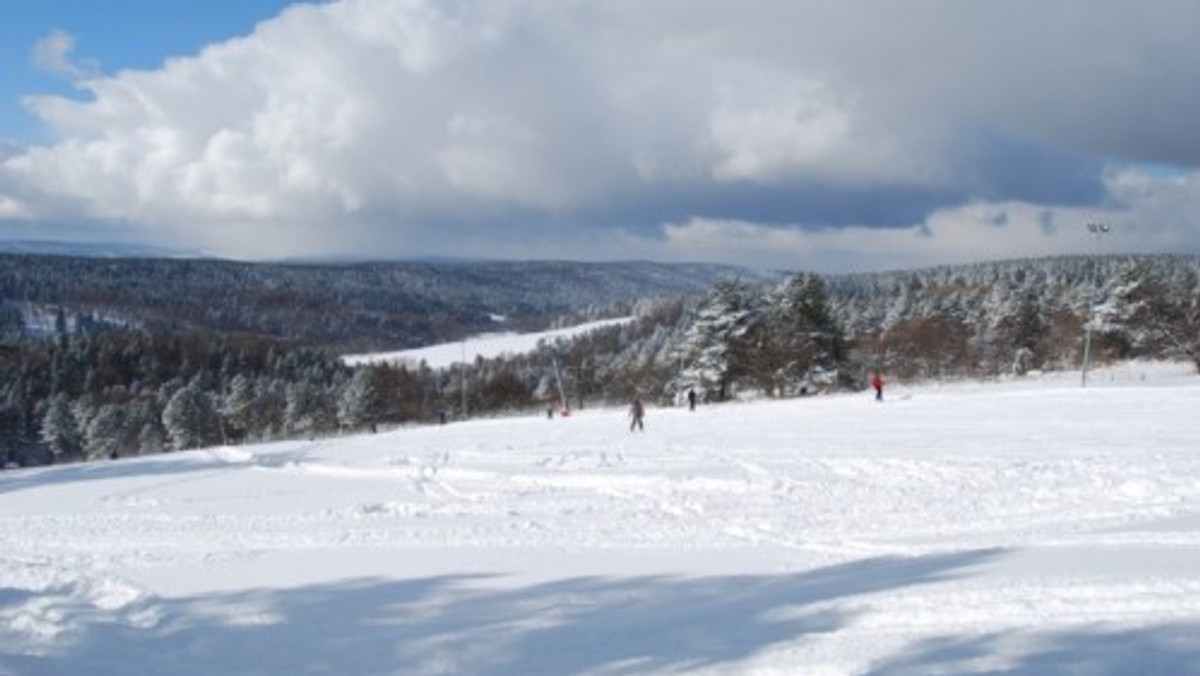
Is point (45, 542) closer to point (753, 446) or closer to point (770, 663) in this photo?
point (770, 663)

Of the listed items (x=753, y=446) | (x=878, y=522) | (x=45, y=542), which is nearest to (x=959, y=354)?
(x=753, y=446)

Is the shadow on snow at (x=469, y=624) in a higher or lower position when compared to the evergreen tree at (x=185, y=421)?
higher

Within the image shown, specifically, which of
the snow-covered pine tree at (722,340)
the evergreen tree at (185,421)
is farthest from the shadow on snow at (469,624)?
the evergreen tree at (185,421)

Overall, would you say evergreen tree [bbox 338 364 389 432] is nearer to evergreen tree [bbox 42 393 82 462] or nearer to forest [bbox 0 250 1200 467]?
forest [bbox 0 250 1200 467]

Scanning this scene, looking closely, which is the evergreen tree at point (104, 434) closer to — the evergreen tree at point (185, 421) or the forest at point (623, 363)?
the forest at point (623, 363)

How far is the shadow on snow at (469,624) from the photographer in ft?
27.3

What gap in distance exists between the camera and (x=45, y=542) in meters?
16.4

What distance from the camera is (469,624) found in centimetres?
948

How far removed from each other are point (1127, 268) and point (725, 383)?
24.9 meters

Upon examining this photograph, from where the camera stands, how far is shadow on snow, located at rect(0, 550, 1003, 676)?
8.34 m

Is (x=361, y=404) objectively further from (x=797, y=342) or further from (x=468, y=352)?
(x=468, y=352)

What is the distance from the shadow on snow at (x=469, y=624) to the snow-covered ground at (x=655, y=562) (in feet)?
0.13

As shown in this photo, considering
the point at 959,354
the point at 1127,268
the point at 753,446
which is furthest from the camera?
the point at 959,354

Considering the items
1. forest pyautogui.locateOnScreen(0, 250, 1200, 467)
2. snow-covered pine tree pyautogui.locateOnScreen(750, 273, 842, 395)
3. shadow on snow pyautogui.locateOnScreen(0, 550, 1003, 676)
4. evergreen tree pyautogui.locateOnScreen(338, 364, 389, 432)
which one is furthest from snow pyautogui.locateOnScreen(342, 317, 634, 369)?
shadow on snow pyautogui.locateOnScreen(0, 550, 1003, 676)
